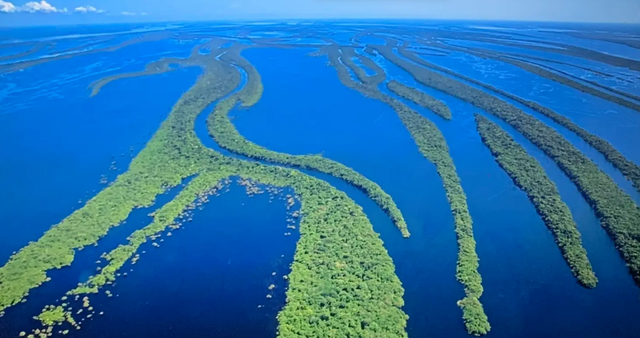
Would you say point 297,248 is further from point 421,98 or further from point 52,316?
point 421,98

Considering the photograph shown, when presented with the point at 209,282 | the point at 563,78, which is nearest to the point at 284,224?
the point at 209,282

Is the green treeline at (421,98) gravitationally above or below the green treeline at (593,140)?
above

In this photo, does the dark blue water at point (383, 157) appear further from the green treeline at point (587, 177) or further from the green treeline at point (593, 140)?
the green treeline at point (593, 140)

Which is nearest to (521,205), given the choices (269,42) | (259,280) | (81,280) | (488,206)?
(488,206)

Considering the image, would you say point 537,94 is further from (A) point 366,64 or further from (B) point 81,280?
(B) point 81,280

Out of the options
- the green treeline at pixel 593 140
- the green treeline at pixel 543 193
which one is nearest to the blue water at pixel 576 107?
the green treeline at pixel 593 140

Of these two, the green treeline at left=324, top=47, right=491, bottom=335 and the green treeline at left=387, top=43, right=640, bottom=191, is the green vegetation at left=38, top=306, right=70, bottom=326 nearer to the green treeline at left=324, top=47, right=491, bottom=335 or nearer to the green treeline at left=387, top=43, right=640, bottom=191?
the green treeline at left=324, top=47, right=491, bottom=335
